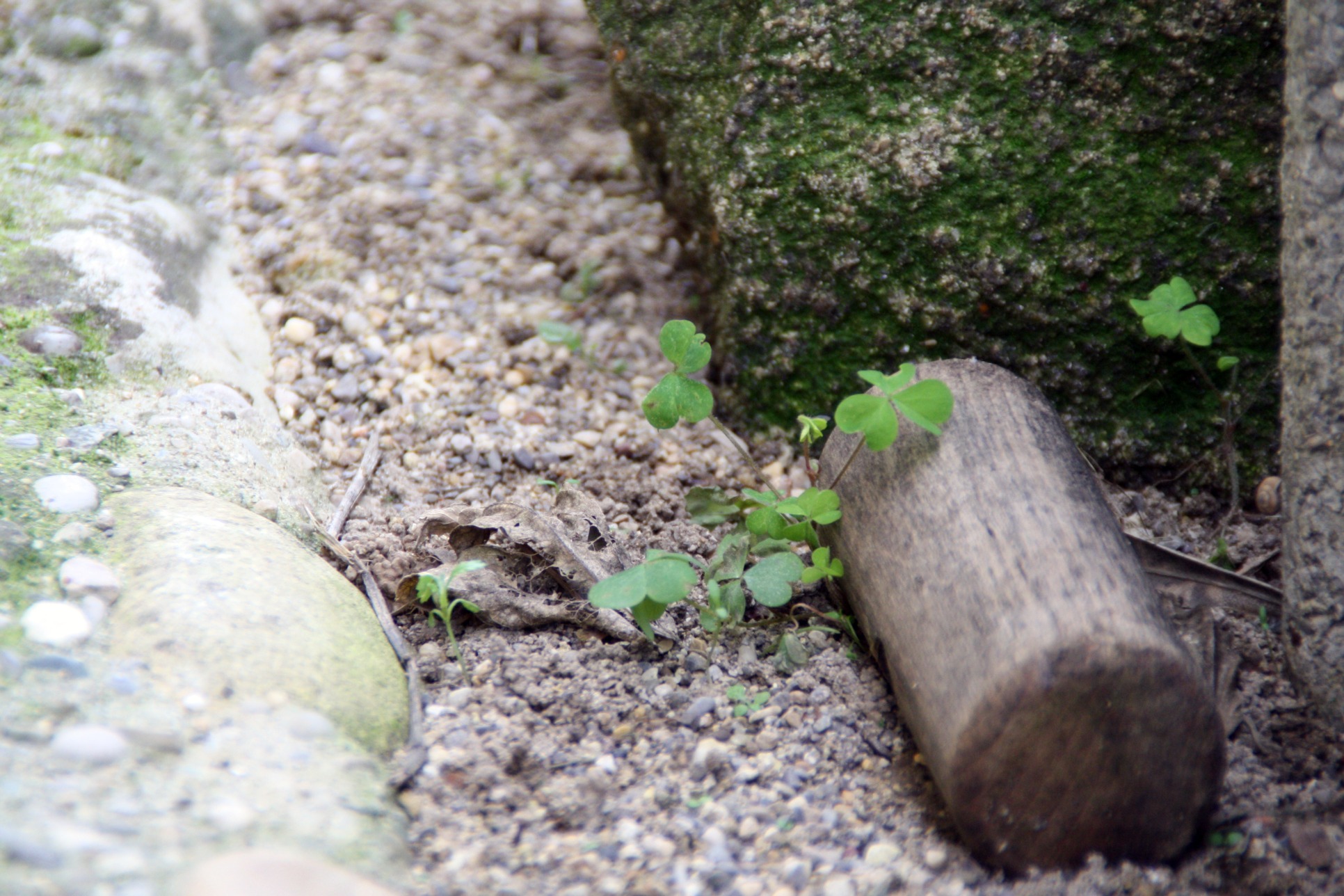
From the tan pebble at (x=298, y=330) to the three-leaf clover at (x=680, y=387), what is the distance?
1174 mm

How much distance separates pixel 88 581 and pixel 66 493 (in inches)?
10.8

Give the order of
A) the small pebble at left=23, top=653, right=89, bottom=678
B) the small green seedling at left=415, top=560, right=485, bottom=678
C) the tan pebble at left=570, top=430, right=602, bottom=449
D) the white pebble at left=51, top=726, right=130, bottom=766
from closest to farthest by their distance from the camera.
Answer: the white pebble at left=51, top=726, right=130, bottom=766
the small pebble at left=23, top=653, right=89, bottom=678
the small green seedling at left=415, top=560, right=485, bottom=678
the tan pebble at left=570, top=430, right=602, bottom=449

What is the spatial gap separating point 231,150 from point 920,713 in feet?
9.03

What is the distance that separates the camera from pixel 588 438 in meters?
2.58

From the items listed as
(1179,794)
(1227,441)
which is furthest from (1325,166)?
(1179,794)

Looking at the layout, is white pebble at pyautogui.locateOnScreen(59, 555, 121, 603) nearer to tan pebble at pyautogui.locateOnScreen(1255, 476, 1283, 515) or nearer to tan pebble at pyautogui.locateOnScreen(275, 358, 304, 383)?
tan pebble at pyautogui.locateOnScreen(275, 358, 304, 383)

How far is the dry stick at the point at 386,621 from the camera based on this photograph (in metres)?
1.56

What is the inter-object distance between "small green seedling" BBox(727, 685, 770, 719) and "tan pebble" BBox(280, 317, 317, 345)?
1.61 metres

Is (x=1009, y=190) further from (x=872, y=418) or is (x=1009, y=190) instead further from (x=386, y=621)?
(x=386, y=621)

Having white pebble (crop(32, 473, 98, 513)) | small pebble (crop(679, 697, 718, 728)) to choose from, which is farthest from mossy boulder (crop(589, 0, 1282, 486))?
white pebble (crop(32, 473, 98, 513))

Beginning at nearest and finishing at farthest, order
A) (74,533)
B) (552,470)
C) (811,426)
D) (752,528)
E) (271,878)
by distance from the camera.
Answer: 1. (271,878)
2. (74,533)
3. (752,528)
4. (811,426)
5. (552,470)

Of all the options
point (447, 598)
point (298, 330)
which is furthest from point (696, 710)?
point (298, 330)

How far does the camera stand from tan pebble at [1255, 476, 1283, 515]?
2211 mm

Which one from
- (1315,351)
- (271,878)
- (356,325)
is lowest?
(356,325)
